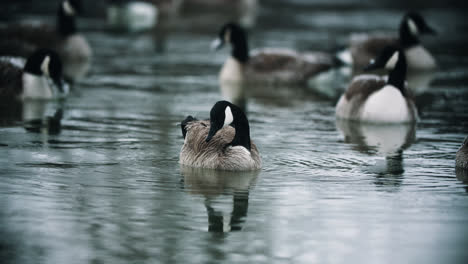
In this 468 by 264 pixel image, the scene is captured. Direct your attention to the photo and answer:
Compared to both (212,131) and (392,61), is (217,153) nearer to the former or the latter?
(212,131)

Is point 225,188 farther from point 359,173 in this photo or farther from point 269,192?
point 359,173

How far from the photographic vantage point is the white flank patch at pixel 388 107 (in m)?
13.1

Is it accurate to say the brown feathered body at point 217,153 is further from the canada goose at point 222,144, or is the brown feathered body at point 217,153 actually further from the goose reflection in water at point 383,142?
the goose reflection in water at point 383,142

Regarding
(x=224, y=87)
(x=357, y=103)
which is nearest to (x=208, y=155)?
(x=357, y=103)

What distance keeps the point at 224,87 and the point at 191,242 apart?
10012mm

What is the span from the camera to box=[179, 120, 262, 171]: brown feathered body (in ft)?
31.7

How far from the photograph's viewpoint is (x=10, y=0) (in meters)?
31.0

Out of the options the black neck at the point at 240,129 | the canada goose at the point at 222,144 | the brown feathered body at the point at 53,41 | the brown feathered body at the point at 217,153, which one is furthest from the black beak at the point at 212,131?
the brown feathered body at the point at 53,41

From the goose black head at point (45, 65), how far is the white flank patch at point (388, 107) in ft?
17.9

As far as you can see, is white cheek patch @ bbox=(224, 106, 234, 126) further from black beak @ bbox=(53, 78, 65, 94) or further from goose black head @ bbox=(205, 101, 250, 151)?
black beak @ bbox=(53, 78, 65, 94)

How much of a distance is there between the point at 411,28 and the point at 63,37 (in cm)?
819

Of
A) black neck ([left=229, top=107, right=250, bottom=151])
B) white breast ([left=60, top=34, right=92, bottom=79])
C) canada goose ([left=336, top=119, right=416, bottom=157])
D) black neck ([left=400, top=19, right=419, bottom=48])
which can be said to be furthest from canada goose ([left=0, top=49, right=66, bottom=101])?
black neck ([left=400, top=19, right=419, bottom=48])

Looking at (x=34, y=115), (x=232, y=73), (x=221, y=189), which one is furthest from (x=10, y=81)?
(x=221, y=189)

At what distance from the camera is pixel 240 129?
961 cm
